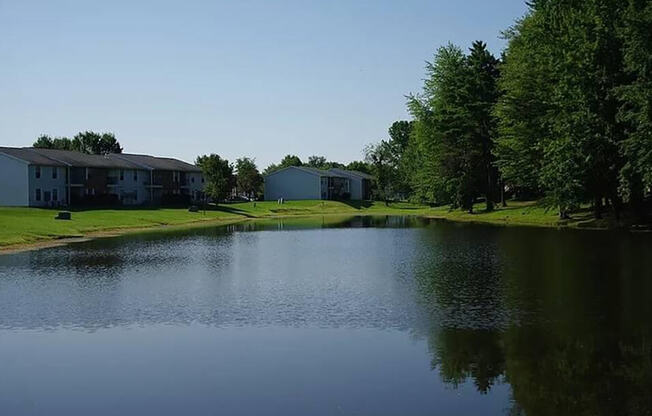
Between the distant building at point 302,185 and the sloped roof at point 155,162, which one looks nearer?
→ the sloped roof at point 155,162

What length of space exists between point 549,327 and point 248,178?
5008 inches

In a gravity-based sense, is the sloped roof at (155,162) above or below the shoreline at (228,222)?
above

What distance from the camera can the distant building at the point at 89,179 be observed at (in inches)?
3290

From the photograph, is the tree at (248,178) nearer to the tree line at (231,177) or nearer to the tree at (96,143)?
the tree line at (231,177)

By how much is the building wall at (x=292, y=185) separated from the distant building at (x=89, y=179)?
21570 mm

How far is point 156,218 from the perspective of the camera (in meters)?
78.4

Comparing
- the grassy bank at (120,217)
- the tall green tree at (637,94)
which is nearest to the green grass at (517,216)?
the tall green tree at (637,94)

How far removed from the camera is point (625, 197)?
148ft

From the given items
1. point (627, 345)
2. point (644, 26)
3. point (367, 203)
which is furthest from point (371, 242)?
point (367, 203)

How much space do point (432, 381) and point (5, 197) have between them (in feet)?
264

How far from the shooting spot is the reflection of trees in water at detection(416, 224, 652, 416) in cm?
1223

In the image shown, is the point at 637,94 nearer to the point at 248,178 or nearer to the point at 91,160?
the point at 91,160

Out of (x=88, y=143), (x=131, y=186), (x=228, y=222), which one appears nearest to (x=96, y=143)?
(x=88, y=143)

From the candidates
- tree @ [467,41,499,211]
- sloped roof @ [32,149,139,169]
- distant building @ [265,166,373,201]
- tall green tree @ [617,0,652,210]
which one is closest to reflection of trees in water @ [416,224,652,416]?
tall green tree @ [617,0,652,210]
